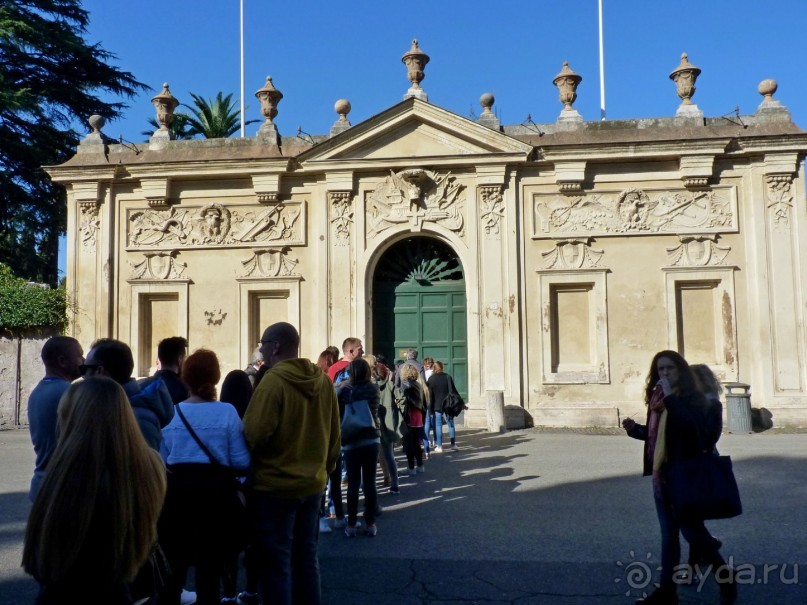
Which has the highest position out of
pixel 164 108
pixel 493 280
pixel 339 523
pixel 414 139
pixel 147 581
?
pixel 164 108

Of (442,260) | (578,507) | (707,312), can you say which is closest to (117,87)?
(442,260)

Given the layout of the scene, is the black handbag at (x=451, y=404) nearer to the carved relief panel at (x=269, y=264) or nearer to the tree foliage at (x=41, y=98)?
the carved relief panel at (x=269, y=264)

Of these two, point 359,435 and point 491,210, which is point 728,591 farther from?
point 491,210

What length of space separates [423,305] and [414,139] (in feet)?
12.5

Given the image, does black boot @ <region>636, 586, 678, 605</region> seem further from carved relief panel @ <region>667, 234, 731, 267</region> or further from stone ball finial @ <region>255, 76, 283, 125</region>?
stone ball finial @ <region>255, 76, 283, 125</region>

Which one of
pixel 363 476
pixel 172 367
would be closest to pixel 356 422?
pixel 363 476

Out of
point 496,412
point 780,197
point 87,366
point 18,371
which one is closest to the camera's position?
point 87,366

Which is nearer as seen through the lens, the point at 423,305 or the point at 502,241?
the point at 502,241

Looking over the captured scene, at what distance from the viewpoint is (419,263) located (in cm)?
1630

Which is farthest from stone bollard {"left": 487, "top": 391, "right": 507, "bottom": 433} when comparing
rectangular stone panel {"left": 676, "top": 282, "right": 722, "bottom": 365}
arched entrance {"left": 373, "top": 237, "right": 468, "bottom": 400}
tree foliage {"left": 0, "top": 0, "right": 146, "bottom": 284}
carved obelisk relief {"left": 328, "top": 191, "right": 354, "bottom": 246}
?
tree foliage {"left": 0, "top": 0, "right": 146, "bottom": 284}

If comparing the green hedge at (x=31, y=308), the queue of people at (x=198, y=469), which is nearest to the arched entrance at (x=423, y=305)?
the green hedge at (x=31, y=308)

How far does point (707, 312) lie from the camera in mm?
14969

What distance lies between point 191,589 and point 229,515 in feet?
6.25

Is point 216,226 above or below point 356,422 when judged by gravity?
above
